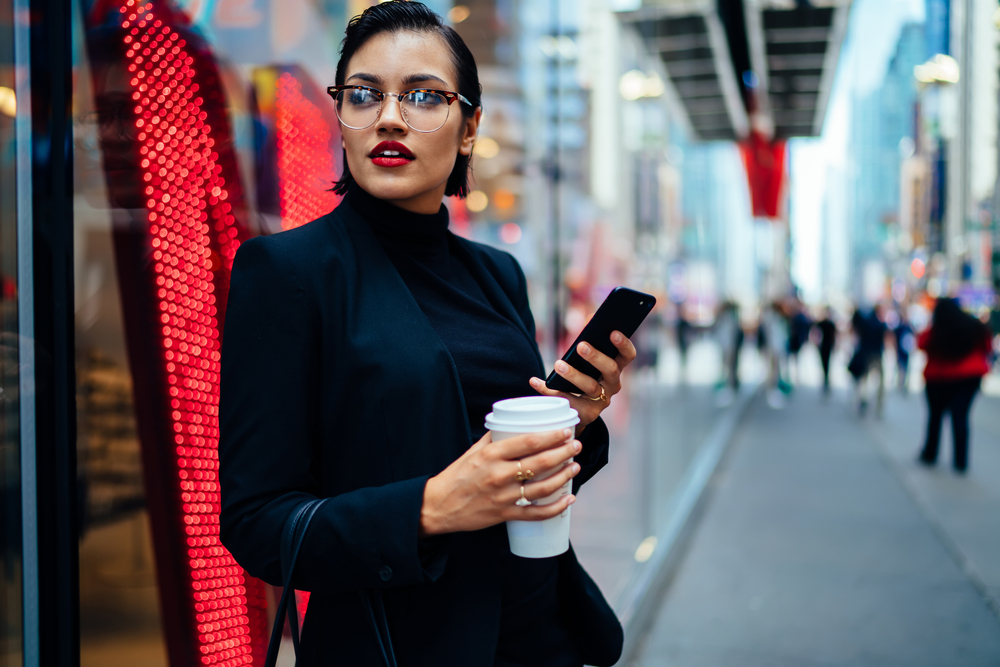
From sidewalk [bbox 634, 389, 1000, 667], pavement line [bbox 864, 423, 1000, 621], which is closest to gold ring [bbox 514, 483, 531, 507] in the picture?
sidewalk [bbox 634, 389, 1000, 667]

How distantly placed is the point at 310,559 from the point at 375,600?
144 mm

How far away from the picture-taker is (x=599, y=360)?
119cm

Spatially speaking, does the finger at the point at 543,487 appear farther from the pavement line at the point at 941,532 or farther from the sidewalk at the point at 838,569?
the pavement line at the point at 941,532

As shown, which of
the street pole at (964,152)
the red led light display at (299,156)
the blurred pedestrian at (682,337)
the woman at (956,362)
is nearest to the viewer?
the red led light display at (299,156)

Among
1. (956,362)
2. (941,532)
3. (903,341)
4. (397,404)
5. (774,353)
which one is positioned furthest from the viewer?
(774,353)

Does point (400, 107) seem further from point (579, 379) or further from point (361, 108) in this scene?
point (579, 379)

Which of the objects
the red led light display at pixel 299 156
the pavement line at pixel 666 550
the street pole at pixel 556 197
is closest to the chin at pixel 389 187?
the red led light display at pixel 299 156

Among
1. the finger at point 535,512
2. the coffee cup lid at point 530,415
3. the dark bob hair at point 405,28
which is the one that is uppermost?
the dark bob hair at point 405,28

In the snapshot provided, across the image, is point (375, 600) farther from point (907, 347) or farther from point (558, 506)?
point (907, 347)

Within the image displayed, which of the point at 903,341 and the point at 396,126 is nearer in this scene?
the point at 396,126

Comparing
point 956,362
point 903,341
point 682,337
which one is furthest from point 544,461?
point 903,341

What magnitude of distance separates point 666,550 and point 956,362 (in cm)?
423

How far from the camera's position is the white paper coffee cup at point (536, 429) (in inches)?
37.7

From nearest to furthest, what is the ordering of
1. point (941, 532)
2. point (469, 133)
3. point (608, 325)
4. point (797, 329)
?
point (608, 325) → point (469, 133) → point (941, 532) → point (797, 329)
